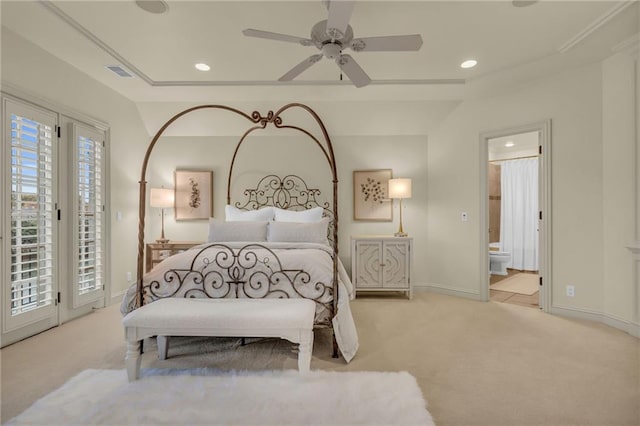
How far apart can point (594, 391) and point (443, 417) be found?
109cm

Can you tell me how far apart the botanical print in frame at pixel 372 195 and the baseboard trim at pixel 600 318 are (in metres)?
2.25

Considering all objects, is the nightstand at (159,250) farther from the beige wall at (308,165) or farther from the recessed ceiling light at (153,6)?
the recessed ceiling light at (153,6)

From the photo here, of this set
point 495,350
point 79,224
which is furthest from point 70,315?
point 495,350

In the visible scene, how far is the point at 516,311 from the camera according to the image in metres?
3.61

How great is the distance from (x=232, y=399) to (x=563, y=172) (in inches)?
154

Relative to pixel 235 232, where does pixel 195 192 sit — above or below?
above

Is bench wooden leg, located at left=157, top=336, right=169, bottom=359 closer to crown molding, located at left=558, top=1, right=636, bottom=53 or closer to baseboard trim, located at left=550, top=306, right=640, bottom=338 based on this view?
baseboard trim, located at left=550, top=306, right=640, bottom=338

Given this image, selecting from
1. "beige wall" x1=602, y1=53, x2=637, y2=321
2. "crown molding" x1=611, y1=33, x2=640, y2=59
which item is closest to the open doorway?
"beige wall" x1=602, y1=53, x2=637, y2=321

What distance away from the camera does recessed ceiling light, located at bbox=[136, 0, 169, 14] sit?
2279 millimetres

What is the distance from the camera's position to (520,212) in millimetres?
6113

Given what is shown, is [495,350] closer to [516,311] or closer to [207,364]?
[516,311]

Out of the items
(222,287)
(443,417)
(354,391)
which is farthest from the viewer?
(222,287)

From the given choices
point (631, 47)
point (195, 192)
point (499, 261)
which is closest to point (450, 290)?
point (499, 261)

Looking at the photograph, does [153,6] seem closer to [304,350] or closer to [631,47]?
[304,350]
